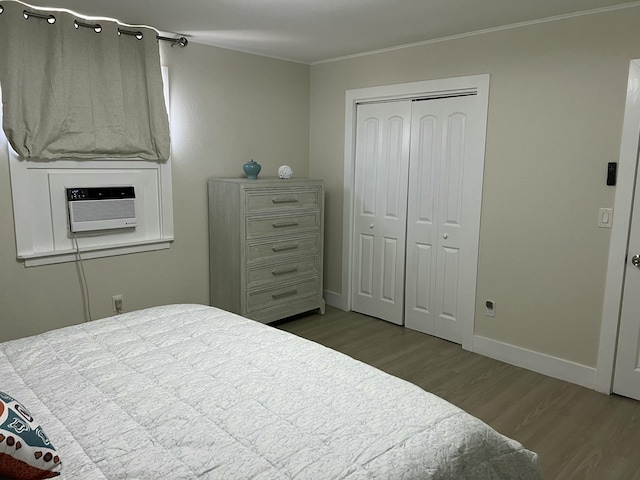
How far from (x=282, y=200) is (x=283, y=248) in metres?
0.41

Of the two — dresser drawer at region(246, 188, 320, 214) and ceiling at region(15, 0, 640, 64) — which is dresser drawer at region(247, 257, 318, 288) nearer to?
dresser drawer at region(246, 188, 320, 214)

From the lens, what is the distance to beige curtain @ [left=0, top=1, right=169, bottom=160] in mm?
2848

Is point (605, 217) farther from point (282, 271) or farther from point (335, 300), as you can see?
point (335, 300)

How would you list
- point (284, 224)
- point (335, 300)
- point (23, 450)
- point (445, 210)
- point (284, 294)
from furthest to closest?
point (335, 300) < point (284, 294) < point (284, 224) < point (445, 210) < point (23, 450)

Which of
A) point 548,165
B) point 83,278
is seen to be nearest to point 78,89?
point 83,278

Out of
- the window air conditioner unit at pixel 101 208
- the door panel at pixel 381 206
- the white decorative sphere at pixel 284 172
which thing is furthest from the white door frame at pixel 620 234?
the window air conditioner unit at pixel 101 208

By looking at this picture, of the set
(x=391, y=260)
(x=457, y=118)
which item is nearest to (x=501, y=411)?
(x=391, y=260)

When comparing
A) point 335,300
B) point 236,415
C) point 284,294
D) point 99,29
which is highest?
point 99,29

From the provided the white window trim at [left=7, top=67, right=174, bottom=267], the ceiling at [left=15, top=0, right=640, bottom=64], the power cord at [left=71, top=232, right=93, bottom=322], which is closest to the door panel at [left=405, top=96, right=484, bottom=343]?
the ceiling at [left=15, top=0, right=640, bottom=64]

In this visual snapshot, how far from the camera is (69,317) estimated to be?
3.29m

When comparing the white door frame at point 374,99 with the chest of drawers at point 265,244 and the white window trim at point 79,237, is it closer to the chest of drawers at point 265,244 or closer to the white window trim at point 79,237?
the chest of drawers at point 265,244

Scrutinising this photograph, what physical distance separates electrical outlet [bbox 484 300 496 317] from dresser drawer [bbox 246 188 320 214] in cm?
165

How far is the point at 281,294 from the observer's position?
13.4 ft

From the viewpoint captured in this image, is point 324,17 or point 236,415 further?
point 324,17
